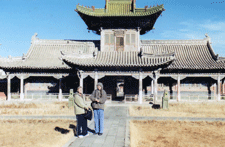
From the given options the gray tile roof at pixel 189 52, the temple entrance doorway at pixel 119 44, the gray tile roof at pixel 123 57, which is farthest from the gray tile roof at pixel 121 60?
the gray tile roof at pixel 189 52

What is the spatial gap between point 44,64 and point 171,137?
14218 mm

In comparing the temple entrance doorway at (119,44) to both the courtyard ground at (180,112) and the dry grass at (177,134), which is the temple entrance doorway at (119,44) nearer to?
the courtyard ground at (180,112)

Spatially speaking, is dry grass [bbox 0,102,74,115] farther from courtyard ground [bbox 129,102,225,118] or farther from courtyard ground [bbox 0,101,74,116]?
courtyard ground [bbox 129,102,225,118]

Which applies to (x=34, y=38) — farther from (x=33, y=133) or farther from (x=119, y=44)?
(x=33, y=133)

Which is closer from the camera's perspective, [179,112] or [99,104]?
[99,104]

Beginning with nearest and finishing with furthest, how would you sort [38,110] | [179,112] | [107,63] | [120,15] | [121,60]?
[179,112], [38,110], [107,63], [121,60], [120,15]

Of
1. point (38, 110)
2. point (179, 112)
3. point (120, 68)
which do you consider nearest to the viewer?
point (179, 112)

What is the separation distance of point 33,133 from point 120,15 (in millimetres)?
13487

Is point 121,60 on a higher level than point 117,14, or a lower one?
lower

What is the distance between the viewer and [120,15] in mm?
18578

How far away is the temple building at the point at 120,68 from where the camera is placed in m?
17.7

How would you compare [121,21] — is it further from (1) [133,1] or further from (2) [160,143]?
(2) [160,143]

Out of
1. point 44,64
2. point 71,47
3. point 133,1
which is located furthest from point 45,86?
point 133,1

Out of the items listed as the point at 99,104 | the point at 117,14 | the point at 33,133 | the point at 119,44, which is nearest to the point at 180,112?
the point at 99,104
